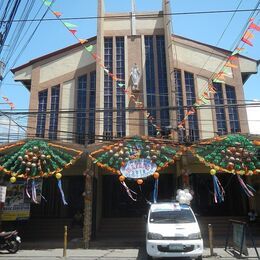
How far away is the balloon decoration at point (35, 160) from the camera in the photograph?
47.8 ft

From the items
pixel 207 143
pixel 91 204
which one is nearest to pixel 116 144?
pixel 91 204

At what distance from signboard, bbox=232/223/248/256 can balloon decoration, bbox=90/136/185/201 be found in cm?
402

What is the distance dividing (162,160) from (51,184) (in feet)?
33.3

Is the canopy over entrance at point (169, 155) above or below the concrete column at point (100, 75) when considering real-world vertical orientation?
below

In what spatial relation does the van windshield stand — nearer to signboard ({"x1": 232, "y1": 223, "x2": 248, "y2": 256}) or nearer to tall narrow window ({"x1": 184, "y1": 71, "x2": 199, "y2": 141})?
signboard ({"x1": 232, "y1": 223, "x2": 248, "y2": 256})

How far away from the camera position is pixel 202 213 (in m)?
21.0

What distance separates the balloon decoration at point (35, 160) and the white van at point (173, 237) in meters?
5.44

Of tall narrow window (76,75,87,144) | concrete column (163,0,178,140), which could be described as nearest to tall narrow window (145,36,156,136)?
concrete column (163,0,178,140)

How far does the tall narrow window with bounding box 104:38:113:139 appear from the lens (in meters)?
24.4

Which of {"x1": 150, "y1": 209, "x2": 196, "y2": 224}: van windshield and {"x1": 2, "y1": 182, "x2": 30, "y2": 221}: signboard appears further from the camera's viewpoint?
{"x1": 2, "y1": 182, "x2": 30, "y2": 221}: signboard

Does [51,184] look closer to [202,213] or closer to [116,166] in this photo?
[116,166]

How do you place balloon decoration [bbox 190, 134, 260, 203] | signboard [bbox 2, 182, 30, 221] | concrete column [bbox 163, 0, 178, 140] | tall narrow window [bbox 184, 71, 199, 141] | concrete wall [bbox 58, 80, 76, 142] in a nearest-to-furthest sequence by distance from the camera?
balloon decoration [bbox 190, 134, 260, 203], signboard [bbox 2, 182, 30, 221], concrete column [bbox 163, 0, 178, 140], tall narrow window [bbox 184, 71, 199, 141], concrete wall [bbox 58, 80, 76, 142]

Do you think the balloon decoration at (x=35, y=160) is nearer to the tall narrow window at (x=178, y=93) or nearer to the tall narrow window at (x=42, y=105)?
the tall narrow window at (x=42, y=105)

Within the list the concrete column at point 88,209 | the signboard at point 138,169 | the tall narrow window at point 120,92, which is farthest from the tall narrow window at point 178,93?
the concrete column at point 88,209
